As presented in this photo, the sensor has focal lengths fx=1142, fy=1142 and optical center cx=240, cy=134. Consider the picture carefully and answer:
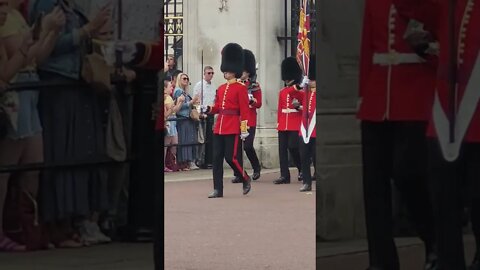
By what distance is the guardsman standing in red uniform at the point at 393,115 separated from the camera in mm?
2086

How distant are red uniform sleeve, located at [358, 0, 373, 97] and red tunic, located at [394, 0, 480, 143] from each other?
0.13m

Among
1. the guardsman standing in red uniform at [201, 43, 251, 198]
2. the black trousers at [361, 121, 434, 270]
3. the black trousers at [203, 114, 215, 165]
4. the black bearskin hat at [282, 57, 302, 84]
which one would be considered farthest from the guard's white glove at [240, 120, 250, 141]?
the black trousers at [361, 121, 434, 270]

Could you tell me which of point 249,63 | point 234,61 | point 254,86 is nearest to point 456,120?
point 249,63

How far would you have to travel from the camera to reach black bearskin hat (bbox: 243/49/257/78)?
507 cm

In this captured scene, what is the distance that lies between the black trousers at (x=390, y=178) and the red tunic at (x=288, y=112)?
4.68 m

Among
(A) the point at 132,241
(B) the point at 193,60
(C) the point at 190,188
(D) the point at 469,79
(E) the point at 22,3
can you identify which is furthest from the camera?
(C) the point at 190,188

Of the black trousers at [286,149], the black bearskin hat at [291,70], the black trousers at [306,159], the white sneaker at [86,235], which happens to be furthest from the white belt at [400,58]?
the black trousers at [286,149]

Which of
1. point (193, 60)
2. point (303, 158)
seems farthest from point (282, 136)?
point (193, 60)

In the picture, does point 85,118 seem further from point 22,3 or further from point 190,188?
point 190,188

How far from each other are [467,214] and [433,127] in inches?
6.7

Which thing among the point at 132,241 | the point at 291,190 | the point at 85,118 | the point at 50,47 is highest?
the point at 50,47

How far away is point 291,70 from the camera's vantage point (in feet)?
20.5

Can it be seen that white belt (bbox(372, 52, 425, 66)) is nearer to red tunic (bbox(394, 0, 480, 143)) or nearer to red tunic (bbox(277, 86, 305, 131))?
red tunic (bbox(394, 0, 480, 143))

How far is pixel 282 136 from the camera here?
25.4 feet
